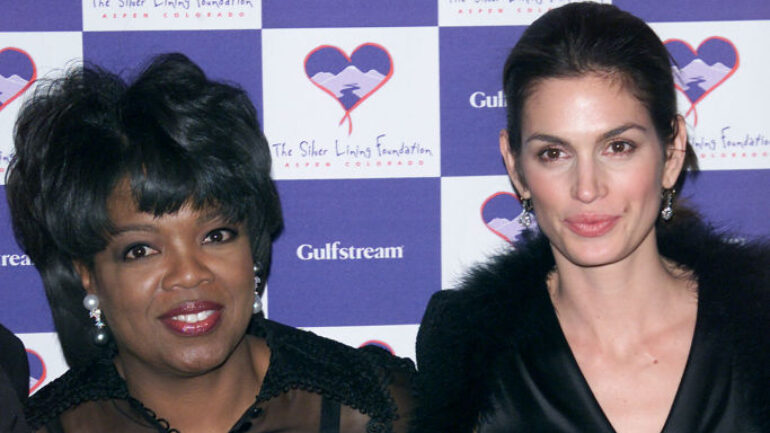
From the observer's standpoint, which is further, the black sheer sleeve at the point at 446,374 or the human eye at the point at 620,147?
the black sheer sleeve at the point at 446,374

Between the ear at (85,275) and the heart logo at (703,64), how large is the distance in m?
1.63

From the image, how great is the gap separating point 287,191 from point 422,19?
61 cm

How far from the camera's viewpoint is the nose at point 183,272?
6.08 feet

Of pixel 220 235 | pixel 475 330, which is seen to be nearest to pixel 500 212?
pixel 475 330

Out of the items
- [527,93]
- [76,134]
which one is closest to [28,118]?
[76,134]

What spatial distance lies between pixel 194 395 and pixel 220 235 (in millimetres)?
368

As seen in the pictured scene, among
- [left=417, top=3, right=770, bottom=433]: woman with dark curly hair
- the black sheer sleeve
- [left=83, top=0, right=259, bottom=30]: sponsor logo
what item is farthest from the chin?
[left=83, top=0, right=259, bottom=30]: sponsor logo

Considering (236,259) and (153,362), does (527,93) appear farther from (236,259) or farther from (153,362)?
(153,362)

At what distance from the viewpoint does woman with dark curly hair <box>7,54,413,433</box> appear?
6.08 feet

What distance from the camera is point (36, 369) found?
2.53m

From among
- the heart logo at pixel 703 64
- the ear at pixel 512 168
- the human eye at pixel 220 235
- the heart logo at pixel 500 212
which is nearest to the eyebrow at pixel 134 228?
the human eye at pixel 220 235

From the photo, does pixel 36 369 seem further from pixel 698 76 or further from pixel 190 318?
pixel 698 76

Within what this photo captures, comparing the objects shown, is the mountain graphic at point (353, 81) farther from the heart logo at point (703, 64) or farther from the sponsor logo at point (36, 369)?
the sponsor logo at point (36, 369)

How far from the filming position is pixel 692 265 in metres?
1.93
